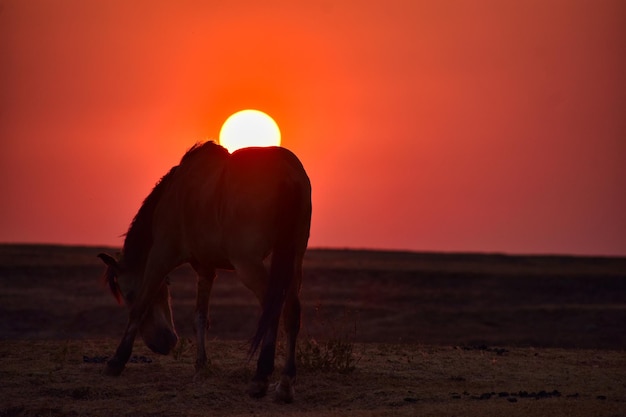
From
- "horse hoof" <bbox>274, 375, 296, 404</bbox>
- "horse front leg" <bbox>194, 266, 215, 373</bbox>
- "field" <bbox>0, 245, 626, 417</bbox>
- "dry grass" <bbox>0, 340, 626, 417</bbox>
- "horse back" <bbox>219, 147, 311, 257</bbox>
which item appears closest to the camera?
"dry grass" <bbox>0, 340, 626, 417</bbox>

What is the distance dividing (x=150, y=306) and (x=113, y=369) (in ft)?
2.90

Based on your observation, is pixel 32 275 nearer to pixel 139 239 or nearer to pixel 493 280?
pixel 493 280

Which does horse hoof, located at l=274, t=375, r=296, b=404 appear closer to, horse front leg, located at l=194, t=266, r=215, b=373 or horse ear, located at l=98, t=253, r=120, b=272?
horse front leg, located at l=194, t=266, r=215, b=373

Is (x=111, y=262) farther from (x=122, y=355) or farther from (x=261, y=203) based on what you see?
(x=261, y=203)

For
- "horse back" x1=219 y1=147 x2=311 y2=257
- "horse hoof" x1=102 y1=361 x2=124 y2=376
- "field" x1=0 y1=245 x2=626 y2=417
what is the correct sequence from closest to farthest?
"field" x1=0 y1=245 x2=626 y2=417 < "horse back" x1=219 y1=147 x2=311 y2=257 < "horse hoof" x1=102 y1=361 x2=124 y2=376

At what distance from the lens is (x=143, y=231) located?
12.0m

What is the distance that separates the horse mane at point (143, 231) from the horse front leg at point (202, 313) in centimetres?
85

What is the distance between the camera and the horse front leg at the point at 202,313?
37.4 ft

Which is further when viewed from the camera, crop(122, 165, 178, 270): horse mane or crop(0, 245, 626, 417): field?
crop(122, 165, 178, 270): horse mane

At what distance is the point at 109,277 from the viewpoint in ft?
39.9

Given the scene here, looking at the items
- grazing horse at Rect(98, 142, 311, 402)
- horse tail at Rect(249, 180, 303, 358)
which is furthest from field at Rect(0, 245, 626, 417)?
horse tail at Rect(249, 180, 303, 358)

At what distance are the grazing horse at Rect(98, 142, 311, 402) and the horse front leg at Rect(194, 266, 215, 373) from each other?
11 mm

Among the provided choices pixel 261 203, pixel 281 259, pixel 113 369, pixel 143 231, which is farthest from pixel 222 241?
pixel 113 369

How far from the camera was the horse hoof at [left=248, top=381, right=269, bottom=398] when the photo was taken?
10.2 m
